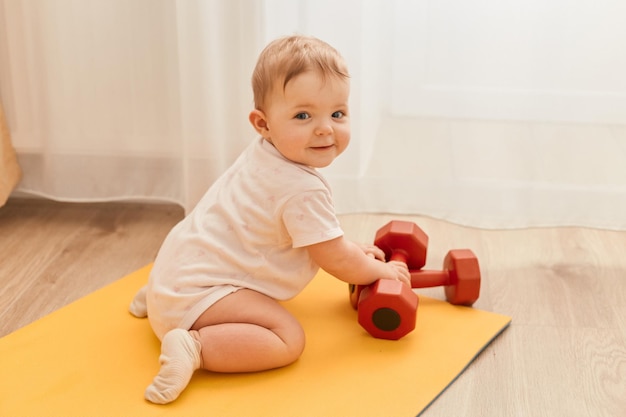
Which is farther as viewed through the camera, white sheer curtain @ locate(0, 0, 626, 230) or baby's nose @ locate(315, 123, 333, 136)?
white sheer curtain @ locate(0, 0, 626, 230)

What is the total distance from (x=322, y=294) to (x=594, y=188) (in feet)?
→ 2.05

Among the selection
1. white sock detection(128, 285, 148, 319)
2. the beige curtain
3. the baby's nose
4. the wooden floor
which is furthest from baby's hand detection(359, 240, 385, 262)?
the beige curtain

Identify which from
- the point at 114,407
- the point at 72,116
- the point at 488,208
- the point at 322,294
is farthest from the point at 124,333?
the point at 488,208

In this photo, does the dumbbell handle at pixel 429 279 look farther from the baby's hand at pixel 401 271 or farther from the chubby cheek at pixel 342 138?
the chubby cheek at pixel 342 138

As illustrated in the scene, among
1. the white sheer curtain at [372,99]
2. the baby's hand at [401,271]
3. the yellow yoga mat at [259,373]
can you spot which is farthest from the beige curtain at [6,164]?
the baby's hand at [401,271]

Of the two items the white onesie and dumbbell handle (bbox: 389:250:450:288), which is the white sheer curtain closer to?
dumbbell handle (bbox: 389:250:450:288)

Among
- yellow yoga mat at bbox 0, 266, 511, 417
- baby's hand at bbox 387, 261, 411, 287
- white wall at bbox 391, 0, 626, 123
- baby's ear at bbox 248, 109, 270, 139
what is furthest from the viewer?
white wall at bbox 391, 0, 626, 123

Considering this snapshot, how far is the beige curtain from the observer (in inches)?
69.5

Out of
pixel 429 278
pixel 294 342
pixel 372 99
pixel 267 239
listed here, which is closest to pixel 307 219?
pixel 267 239

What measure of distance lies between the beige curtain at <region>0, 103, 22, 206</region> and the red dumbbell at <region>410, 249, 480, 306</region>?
0.90 meters

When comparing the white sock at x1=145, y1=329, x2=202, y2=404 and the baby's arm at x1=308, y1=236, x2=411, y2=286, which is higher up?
the baby's arm at x1=308, y1=236, x2=411, y2=286

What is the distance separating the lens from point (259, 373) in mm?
1188

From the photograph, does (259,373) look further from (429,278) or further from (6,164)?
(6,164)

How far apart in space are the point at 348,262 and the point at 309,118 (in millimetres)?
217
